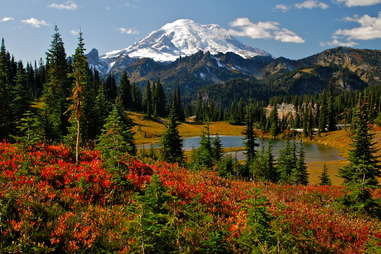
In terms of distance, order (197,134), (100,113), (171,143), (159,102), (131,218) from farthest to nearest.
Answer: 1. (159,102)
2. (197,134)
3. (100,113)
4. (171,143)
5. (131,218)

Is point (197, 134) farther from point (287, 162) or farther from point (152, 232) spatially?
point (152, 232)

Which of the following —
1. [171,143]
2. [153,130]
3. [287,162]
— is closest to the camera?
[171,143]

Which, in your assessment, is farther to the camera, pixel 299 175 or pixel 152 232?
pixel 299 175

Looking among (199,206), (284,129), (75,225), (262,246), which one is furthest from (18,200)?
(284,129)

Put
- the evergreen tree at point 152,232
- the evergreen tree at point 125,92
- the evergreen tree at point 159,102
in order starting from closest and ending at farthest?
1. the evergreen tree at point 152,232
2. the evergreen tree at point 125,92
3. the evergreen tree at point 159,102

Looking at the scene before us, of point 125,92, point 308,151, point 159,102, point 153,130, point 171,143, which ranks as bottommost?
point 308,151

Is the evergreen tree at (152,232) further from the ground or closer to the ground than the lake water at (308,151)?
further from the ground

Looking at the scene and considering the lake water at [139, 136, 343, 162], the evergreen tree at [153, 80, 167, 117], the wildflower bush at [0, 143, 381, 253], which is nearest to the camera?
the wildflower bush at [0, 143, 381, 253]

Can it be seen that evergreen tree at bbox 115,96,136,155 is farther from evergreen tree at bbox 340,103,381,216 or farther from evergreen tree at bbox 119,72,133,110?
evergreen tree at bbox 119,72,133,110

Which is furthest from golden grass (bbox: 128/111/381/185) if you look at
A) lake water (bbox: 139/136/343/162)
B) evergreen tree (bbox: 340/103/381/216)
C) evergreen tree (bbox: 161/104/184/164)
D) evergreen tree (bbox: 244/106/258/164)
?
evergreen tree (bbox: 340/103/381/216)

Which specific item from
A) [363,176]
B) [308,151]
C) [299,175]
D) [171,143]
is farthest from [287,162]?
[308,151]

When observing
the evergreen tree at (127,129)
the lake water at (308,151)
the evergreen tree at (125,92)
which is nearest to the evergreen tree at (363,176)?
the evergreen tree at (127,129)

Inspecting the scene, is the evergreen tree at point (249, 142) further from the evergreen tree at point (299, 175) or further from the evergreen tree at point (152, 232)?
the evergreen tree at point (152, 232)

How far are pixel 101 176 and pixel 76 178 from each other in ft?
3.10
